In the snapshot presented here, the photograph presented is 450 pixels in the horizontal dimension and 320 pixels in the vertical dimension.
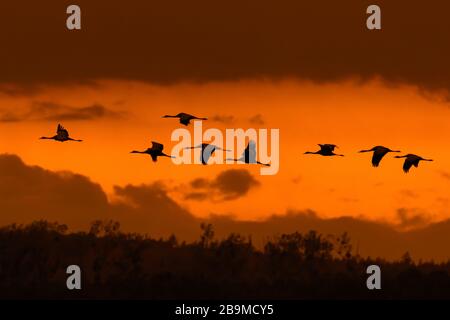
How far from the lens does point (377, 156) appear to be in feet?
211

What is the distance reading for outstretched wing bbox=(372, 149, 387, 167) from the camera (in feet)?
209

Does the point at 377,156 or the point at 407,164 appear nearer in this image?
the point at 407,164

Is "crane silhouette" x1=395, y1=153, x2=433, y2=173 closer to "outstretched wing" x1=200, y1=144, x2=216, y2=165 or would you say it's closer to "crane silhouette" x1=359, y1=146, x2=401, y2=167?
"crane silhouette" x1=359, y1=146, x2=401, y2=167

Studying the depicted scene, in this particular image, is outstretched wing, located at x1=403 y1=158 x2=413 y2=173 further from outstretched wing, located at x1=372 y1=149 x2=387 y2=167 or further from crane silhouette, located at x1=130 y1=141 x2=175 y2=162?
crane silhouette, located at x1=130 y1=141 x2=175 y2=162

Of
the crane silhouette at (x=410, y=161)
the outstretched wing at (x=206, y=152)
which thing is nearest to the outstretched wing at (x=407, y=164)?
the crane silhouette at (x=410, y=161)

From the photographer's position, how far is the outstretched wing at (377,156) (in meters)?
63.8

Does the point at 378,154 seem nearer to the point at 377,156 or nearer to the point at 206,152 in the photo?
the point at 377,156

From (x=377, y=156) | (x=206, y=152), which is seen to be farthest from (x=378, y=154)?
(x=206, y=152)

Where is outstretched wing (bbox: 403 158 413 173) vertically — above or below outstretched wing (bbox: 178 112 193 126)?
below

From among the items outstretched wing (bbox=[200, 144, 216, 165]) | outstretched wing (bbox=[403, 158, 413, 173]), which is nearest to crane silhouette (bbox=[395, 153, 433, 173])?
outstretched wing (bbox=[403, 158, 413, 173])

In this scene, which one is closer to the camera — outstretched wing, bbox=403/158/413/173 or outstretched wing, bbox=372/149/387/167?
outstretched wing, bbox=403/158/413/173
